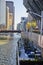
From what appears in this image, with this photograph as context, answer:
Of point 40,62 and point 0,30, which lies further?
point 0,30

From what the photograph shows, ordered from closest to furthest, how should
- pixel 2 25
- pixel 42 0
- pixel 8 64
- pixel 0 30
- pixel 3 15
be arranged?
pixel 8 64 → pixel 42 0 → pixel 0 30 → pixel 2 25 → pixel 3 15

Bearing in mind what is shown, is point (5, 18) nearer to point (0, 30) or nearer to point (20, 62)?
point (0, 30)

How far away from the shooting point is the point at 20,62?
22938mm

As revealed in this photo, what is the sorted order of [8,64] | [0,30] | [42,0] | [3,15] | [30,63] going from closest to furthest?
[30,63] < [8,64] < [42,0] < [0,30] < [3,15]

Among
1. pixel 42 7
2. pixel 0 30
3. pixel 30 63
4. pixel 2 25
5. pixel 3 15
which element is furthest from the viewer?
pixel 3 15

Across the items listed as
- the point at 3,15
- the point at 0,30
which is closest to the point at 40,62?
the point at 0,30

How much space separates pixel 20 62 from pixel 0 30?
133497 millimetres

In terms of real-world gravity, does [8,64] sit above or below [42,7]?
below

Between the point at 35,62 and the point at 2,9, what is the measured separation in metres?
169

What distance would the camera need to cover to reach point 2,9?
191 meters

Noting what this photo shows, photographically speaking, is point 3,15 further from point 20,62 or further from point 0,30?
point 20,62

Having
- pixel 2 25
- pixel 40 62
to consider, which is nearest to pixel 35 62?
pixel 40 62

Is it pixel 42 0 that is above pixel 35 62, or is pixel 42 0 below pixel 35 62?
above

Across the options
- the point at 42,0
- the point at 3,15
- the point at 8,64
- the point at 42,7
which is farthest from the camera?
the point at 3,15
